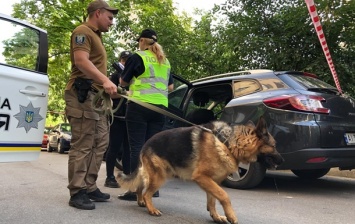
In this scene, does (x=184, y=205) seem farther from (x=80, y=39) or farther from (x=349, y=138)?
(x=349, y=138)

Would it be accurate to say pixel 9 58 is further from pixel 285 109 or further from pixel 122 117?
pixel 285 109

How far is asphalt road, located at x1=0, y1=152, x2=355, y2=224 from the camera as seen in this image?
366 cm

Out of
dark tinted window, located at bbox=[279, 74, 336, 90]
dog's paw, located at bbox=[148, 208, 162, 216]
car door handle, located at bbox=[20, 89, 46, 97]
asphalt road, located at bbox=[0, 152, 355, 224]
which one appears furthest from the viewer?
dark tinted window, located at bbox=[279, 74, 336, 90]

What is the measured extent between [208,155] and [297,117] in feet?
5.95

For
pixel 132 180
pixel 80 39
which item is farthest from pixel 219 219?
pixel 80 39

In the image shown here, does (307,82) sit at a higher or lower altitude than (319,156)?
higher

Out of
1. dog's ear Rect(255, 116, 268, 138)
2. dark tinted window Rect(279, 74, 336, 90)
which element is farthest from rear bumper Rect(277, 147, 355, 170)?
dog's ear Rect(255, 116, 268, 138)

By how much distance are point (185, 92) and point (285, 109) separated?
2.01 metres

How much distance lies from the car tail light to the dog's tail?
208 cm

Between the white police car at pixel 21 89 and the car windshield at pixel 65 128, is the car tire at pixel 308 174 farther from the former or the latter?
the car windshield at pixel 65 128

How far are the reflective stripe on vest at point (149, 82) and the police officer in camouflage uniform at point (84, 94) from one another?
438mm

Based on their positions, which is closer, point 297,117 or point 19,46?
point 19,46

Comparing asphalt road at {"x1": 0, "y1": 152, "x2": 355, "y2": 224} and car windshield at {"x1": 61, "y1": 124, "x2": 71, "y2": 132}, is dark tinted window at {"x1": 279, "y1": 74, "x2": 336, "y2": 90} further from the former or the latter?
car windshield at {"x1": 61, "y1": 124, "x2": 71, "y2": 132}

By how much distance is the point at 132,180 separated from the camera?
3990 millimetres
